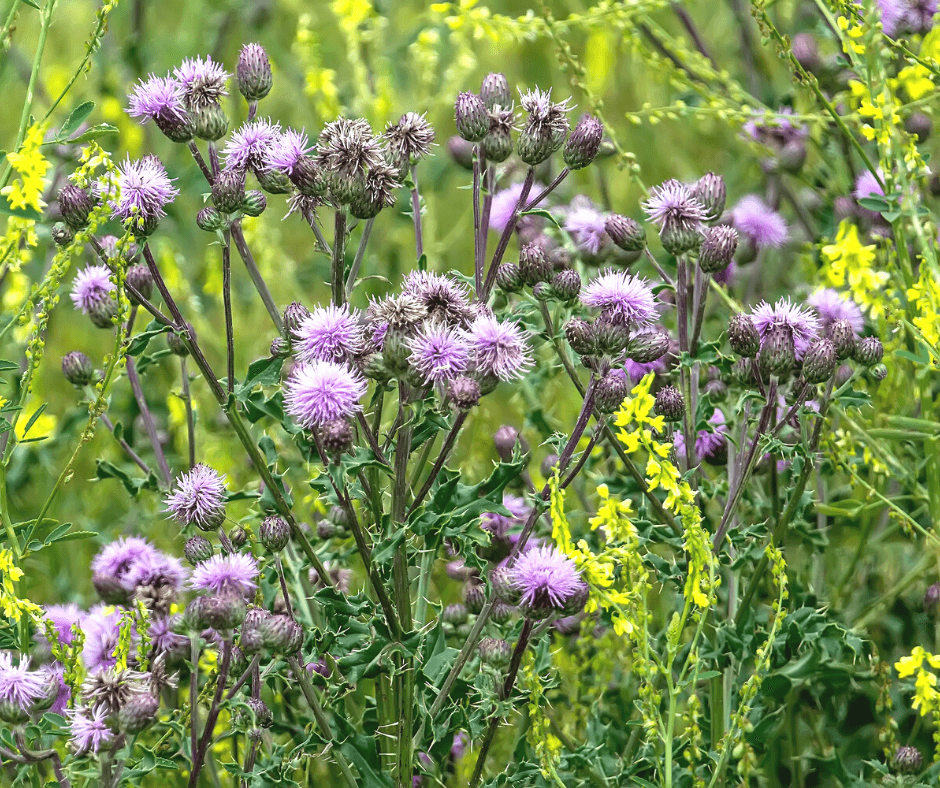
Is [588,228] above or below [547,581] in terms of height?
above

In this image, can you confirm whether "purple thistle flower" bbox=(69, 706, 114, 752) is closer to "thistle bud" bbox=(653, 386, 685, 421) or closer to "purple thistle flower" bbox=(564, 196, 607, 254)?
"thistle bud" bbox=(653, 386, 685, 421)

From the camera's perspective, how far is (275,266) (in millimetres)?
4062

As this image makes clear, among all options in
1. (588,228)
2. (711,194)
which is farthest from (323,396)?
(588,228)

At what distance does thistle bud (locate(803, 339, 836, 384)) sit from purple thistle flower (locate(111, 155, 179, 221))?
123 cm

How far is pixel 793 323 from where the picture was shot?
2.14 metres

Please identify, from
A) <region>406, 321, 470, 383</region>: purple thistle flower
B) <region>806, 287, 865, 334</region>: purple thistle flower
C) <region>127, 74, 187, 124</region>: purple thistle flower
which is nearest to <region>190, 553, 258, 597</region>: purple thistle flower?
<region>406, 321, 470, 383</region>: purple thistle flower

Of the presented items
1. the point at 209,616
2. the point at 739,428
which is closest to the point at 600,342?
the point at 739,428

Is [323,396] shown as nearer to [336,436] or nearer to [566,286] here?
[336,436]

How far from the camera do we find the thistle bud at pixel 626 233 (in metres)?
2.41

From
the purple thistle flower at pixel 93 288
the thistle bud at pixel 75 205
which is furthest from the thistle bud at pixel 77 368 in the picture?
the thistle bud at pixel 75 205

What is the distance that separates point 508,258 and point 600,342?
2400mm

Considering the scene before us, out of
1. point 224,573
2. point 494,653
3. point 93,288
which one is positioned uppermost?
point 93,288

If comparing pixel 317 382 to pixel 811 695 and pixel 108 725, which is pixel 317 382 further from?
pixel 811 695

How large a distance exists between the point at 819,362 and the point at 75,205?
4.62 feet
